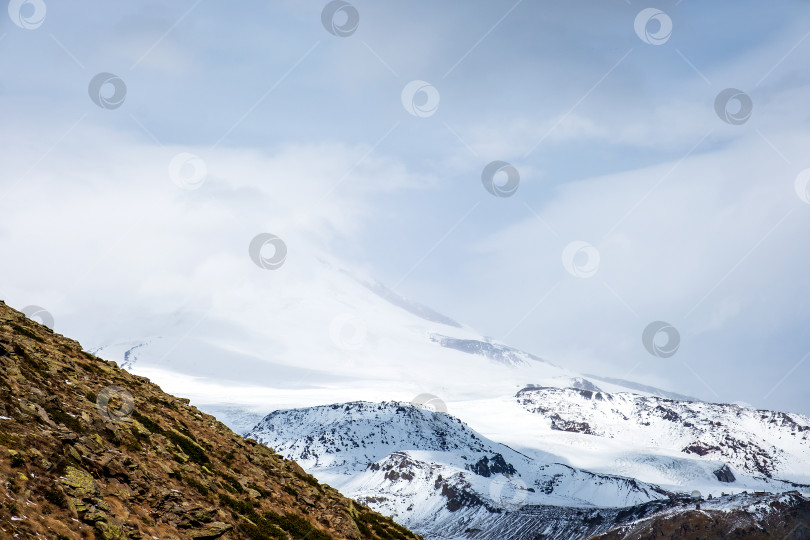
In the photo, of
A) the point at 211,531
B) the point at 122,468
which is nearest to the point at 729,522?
the point at 211,531

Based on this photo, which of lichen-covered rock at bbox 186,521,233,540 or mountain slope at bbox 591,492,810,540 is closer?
lichen-covered rock at bbox 186,521,233,540

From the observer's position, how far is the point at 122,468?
2422 centimetres

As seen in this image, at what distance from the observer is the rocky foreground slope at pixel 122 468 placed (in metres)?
19.8

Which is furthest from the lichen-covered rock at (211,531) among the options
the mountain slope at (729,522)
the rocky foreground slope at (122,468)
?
the mountain slope at (729,522)

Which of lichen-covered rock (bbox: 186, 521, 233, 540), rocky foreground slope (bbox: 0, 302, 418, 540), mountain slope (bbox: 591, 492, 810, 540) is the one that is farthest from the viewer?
mountain slope (bbox: 591, 492, 810, 540)

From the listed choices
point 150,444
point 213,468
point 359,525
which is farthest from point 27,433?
point 359,525

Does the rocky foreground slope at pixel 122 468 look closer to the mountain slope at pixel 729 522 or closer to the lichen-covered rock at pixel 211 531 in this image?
the lichen-covered rock at pixel 211 531

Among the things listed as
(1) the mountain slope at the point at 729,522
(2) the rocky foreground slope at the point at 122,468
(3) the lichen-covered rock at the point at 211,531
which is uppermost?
(2) the rocky foreground slope at the point at 122,468

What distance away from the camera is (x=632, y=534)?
188000 millimetres

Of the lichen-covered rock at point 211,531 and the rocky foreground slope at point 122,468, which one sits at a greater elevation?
the rocky foreground slope at point 122,468

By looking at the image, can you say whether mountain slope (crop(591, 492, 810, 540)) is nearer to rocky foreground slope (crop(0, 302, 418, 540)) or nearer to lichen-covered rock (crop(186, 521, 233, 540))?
rocky foreground slope (crop(0, 302, 418, 540))

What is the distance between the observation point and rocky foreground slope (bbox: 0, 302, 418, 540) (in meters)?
19.8

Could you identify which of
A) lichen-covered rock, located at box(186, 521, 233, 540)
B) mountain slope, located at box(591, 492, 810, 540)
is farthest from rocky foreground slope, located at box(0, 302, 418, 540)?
mountain slope, located at box(591, 492, 810, 540)

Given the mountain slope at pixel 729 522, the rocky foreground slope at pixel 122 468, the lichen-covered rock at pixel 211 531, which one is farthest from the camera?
the mountain slope at pixel 729 522
